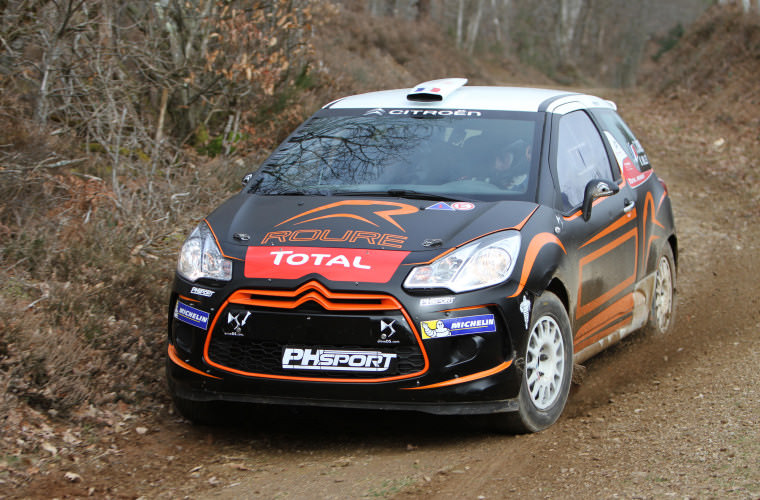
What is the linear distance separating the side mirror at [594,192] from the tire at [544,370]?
0.80m

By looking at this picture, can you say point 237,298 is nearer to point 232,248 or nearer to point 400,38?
point 232,248

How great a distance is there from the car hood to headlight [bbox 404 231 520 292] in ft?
0.24

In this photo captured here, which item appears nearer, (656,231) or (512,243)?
(512,243)

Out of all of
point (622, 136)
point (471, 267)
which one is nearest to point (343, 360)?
point (471, 267)

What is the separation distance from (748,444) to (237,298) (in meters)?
2.70

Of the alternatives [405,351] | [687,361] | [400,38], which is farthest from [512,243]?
[400,38]

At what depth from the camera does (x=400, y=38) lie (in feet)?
107

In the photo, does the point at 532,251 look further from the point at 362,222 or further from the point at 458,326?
the point at 362,222

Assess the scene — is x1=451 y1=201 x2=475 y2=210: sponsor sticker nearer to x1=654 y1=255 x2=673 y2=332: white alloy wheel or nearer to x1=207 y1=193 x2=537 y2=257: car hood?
x1=207 y1=193 x2=537 y2=257: car hood

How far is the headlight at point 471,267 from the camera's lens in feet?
15.5

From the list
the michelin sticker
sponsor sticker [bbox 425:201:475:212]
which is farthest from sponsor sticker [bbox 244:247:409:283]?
sponsor sticker [bbox 425:201:475:212]

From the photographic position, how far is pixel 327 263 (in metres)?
4.77

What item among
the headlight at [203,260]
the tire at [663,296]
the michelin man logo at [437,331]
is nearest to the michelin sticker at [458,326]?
the michelin man logo at [437,331]

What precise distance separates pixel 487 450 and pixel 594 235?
5.60ft
